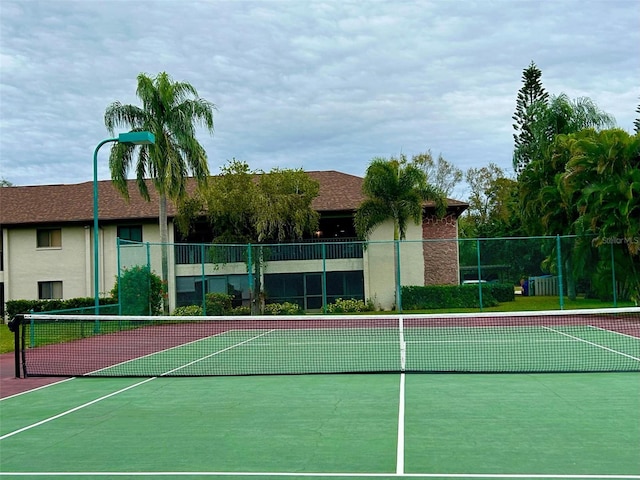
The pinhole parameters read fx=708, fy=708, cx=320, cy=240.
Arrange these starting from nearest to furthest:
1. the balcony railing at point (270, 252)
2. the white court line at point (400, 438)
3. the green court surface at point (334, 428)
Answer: the white court line at point (400, 438)
the green court surface at point (334, 428)
the balcony railing at point (270, 252)

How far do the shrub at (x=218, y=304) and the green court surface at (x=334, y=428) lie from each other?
16880mm

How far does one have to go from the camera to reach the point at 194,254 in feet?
108

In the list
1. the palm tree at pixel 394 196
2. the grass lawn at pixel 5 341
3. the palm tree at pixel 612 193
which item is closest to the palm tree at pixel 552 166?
the palm tree at pixel 612 193

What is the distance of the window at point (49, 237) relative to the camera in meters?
36.5

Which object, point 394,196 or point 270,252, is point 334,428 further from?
point 394,196

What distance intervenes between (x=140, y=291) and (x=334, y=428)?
65.7 feet

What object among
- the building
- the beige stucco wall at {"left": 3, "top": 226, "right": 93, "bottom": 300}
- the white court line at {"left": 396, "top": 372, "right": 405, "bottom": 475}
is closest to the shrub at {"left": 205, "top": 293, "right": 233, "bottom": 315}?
the building

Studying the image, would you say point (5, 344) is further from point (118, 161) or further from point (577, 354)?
point (577, 354)

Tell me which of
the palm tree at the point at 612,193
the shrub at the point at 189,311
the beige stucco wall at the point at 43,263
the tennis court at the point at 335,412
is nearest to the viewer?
the tennis court at the point at 335,412

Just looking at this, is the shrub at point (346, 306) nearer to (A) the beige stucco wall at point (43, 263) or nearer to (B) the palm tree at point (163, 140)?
(B) the palm tree at point (163, 140)

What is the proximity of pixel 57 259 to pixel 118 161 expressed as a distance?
31.0ft

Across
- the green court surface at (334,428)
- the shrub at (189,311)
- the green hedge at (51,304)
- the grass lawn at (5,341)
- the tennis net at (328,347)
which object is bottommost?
the grass lawn at (5,341)

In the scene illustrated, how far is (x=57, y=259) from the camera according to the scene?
36.2 m

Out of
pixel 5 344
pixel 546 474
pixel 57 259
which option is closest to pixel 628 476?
pixel 546 474
